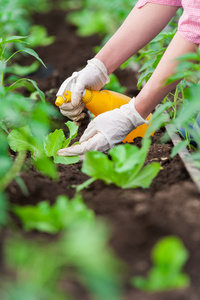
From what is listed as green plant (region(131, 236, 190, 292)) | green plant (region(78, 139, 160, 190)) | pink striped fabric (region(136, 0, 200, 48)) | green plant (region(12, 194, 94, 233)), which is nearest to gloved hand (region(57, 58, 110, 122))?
pink striped fabric (region(136, 0, 200, 48))

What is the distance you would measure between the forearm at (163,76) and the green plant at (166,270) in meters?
0.86

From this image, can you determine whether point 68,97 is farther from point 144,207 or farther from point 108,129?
point 144,207

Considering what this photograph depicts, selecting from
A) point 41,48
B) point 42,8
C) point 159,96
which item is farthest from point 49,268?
point 42,8

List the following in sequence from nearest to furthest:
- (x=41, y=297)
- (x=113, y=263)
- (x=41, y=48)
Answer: (x=41, y=297) → (x=113, y=263) → (x=41, y=48)

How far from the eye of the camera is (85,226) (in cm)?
98

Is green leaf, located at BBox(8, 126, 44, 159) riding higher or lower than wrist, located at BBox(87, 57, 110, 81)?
lower

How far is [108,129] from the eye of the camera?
1.90 m

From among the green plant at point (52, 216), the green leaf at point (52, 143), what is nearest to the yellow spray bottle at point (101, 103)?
the green leaf at point (52, 143)

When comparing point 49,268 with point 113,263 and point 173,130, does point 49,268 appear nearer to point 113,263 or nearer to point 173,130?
point 113,263

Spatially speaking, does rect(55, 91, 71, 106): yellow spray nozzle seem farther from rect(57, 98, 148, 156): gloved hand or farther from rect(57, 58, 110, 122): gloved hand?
rect(57, 98, 148, 156): gloved hand

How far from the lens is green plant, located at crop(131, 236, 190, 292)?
947 mm

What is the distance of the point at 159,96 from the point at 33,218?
0.96 m

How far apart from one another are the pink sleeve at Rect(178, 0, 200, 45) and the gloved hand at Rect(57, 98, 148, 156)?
14.5 inches

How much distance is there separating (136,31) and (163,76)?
1.44 ft
